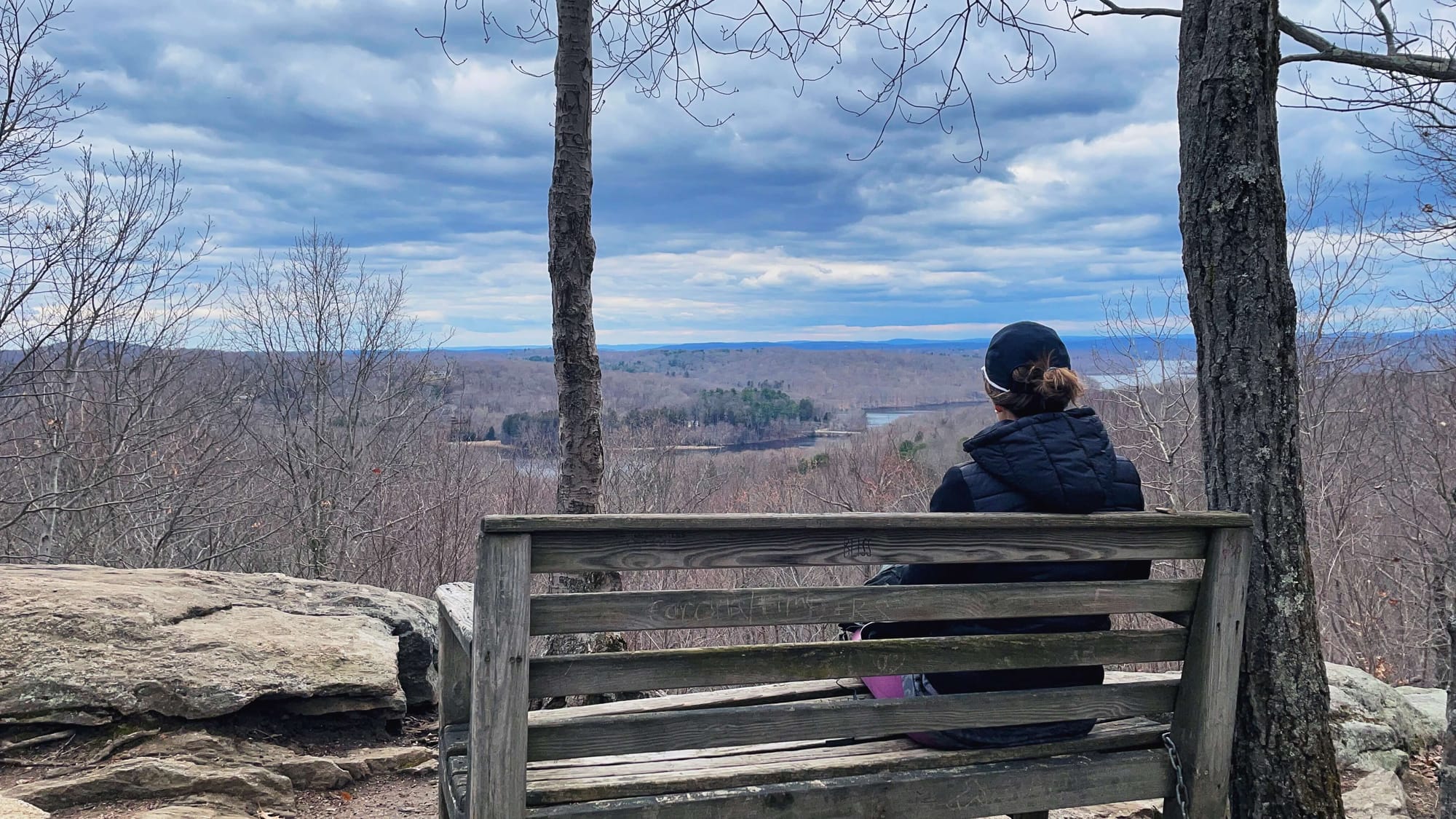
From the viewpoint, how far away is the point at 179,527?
53.2 feet

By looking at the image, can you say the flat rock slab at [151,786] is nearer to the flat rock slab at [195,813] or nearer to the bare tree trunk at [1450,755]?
the flat rock slab at [195,813]

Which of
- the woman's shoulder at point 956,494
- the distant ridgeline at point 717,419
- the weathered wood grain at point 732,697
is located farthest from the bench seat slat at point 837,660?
the distant ridgeline at point 717,419

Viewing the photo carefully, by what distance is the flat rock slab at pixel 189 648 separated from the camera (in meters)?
4.01

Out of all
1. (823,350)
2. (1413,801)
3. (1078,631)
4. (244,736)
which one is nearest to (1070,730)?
(1078,631)

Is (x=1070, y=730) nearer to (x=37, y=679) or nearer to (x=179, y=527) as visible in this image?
(x=37, y=679)

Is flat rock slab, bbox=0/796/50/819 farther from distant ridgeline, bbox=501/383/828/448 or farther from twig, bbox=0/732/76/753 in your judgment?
distant ridgeline, bbox=501/383/828/448

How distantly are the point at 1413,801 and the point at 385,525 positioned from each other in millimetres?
20634

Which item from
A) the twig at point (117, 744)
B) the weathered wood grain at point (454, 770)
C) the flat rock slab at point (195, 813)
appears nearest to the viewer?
the weathered wood grain at point (454, 770)

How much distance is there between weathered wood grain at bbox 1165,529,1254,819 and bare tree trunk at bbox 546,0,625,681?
2990 millimetres

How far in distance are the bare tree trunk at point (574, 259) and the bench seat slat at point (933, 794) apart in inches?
102

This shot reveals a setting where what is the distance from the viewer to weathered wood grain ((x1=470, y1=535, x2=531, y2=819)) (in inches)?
85.0

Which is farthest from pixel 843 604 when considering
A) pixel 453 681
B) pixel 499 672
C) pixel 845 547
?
pixel 453 681

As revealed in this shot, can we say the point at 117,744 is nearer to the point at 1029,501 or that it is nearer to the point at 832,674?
the point at 832,674

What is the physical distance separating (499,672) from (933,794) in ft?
4.08
